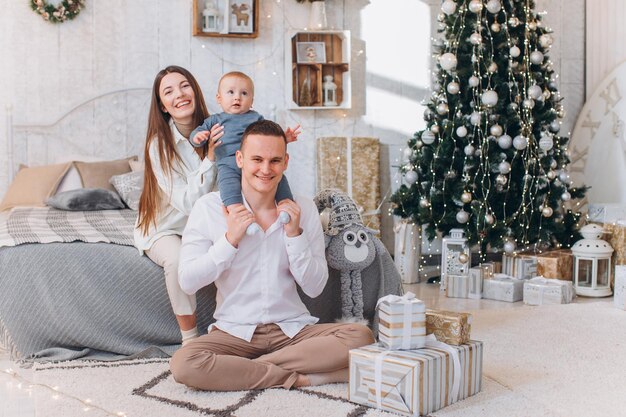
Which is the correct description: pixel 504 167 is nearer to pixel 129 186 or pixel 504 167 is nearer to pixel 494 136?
pixel 494 136

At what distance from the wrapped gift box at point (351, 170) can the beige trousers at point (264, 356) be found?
2.92 metres

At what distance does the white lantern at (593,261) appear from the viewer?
4332mm

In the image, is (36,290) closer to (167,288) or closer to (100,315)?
(100,315)

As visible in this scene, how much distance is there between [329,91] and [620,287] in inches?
98.1

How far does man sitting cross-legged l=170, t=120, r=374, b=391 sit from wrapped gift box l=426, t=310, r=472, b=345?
24 cm

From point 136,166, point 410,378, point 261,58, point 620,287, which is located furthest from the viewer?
point 261,58

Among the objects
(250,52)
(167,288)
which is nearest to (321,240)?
(167,288)

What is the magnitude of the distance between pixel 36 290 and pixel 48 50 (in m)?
2.67

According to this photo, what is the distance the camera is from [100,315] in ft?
9.29

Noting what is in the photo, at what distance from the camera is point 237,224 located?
2.37 metres

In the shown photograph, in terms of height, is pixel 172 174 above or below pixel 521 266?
above

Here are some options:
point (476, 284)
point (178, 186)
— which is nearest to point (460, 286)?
point (476, 284)

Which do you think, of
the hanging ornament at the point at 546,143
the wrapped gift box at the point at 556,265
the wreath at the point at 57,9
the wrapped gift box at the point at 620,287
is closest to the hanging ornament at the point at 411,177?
the hanging ornament at the point at 546,143

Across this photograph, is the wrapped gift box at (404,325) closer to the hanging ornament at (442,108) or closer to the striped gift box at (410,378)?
the striped gift box at (410,378)
